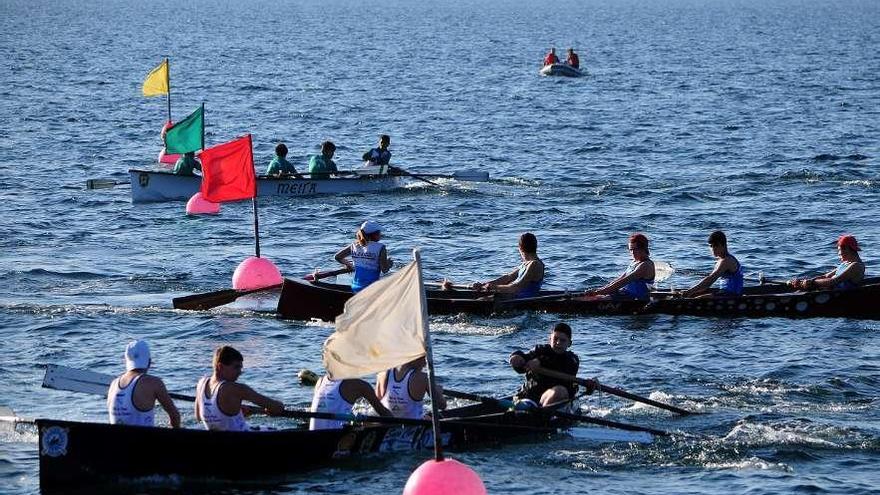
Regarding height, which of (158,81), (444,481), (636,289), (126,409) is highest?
(158,81)

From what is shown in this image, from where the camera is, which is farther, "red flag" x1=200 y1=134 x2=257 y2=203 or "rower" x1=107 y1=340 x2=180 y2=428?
"red flag" x1=200 y1=134 x2=257 y2=203

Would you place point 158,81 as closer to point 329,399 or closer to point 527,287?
point 527,287

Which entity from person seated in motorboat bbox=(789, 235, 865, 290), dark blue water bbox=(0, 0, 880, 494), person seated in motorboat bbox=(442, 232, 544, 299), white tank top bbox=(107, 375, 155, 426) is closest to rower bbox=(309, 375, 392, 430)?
dark blue water bbox=(0, 0, 880, 494)

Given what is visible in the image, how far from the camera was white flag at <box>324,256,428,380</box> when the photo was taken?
50.2 ft

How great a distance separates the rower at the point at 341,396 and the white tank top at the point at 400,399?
0.70 feet

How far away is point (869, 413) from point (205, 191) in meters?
12.8

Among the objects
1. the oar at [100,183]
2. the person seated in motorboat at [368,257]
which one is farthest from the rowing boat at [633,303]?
the oar at [100,183]

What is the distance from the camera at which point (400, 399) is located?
18.1 m

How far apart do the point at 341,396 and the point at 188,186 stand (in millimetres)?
21894

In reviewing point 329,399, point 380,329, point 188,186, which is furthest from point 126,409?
point 188,186

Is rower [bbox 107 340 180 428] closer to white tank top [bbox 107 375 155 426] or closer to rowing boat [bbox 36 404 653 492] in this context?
white tank top [bbox 107 375 155 426]

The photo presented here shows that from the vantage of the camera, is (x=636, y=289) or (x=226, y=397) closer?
(x=226, y=397)

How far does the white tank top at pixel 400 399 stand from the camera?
18.1 metres

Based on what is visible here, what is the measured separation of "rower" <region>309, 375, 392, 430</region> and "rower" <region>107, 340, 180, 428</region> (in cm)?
180
